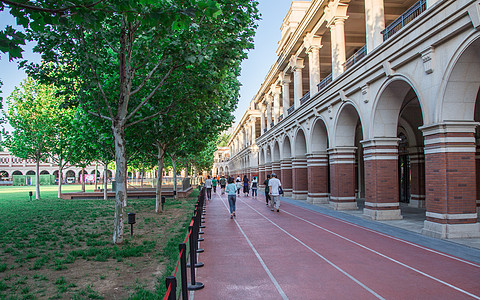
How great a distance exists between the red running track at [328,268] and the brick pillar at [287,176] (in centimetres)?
1664

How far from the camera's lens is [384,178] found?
13102mm

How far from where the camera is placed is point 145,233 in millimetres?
11445

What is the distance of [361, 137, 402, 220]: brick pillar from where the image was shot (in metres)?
13.0

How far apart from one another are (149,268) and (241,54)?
669 cm

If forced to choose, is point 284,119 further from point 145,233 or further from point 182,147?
point 145,233

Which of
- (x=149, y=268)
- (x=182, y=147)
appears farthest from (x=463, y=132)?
(x=182, y=147)

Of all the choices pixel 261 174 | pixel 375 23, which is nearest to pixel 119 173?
pixel 375 23

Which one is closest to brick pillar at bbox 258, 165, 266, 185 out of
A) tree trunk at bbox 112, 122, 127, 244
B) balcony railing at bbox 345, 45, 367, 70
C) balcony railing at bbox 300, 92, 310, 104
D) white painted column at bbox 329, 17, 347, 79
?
balcony railing at bbox 300, 92, 310, 104

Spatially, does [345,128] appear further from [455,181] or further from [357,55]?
[455,181]

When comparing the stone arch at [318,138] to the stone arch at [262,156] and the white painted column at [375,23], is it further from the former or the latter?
the stone arch at [262,156]

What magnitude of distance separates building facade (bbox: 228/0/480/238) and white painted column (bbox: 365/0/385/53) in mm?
38

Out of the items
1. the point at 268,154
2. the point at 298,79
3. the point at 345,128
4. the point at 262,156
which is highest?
the point at 298,79

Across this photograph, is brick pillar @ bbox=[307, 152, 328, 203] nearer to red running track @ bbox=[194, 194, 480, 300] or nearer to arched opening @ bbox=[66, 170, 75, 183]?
red running track @ bbox=[194, 194, 480, 300]

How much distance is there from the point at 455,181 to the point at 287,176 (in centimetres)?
1893
